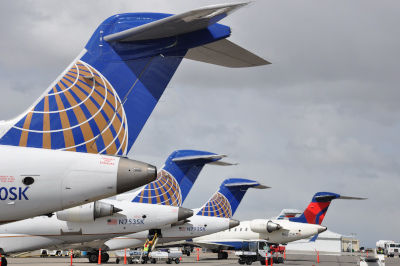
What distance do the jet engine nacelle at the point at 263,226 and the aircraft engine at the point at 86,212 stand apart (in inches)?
767

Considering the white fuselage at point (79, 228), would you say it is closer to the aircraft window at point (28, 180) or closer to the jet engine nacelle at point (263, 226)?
the aircraft window at point (28, 180)

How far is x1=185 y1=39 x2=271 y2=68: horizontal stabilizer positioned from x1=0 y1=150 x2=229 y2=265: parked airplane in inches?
393

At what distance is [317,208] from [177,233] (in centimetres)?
1627

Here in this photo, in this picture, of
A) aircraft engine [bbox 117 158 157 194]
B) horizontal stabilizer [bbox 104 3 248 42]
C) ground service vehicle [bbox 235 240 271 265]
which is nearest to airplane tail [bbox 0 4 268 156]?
horizontal stabilizer [bbox 104 3 248 42]

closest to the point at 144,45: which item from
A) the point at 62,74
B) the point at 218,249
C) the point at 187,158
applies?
the point at 62,74

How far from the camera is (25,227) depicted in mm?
17359

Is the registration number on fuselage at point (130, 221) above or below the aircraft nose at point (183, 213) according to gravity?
below

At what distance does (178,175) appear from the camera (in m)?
26.1

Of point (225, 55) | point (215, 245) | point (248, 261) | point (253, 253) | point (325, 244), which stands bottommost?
point (248, 261)

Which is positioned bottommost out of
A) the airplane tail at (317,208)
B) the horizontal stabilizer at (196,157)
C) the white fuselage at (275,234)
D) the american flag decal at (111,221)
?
the white fuselage at (275,234)

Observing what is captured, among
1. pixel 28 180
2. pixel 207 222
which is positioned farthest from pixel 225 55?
pixel 207 222

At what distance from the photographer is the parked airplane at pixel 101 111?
771 centimetres

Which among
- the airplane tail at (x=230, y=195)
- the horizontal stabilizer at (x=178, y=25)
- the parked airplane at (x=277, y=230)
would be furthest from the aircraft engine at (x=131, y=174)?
the parked airplane at (x=277, y=230)

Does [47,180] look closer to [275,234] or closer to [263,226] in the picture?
[263,226]
